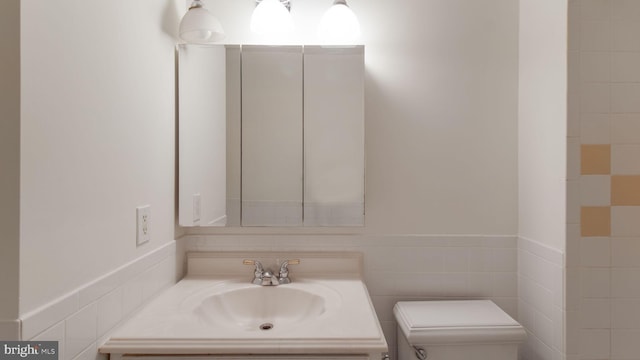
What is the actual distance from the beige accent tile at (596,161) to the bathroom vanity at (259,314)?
811mm

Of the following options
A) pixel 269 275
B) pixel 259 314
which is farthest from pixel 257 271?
pixel 259 314

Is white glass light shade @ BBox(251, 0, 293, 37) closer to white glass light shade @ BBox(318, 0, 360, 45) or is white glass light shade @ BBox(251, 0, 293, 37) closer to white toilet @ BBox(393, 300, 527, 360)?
white glass light shade @ BBox(318, 0, 360, 45)

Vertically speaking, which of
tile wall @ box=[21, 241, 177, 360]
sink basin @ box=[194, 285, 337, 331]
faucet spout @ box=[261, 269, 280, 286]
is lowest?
sink basin @ box=[194, 285, 337, 331]

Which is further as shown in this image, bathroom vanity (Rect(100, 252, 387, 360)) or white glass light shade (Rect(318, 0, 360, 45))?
white glass light shade (Rect(318, 0, 360, 45))

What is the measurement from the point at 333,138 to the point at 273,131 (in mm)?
235

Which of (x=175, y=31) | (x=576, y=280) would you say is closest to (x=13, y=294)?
(x=175, y=31)

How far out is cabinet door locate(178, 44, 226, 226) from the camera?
1513 millimetres

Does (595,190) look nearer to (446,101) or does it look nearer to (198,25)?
(446,101)

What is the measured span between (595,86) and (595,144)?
7.2 inches

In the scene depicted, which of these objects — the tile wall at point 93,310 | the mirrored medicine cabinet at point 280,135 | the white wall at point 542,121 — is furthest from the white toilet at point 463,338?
the tile wall at point 93,310

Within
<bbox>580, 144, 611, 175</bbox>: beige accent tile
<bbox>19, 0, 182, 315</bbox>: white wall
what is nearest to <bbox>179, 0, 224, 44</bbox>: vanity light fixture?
<bbox>19, 0, 182, 315</bbox>: white wall

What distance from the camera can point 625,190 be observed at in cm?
125

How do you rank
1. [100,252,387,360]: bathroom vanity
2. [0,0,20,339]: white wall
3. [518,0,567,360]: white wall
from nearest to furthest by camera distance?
[0,0,20,339]: white wall < [100,252,387,360]: bathroom vanity < [518,0,567,360]: white wall

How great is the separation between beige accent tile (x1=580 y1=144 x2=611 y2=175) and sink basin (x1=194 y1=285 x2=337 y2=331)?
35.8 inches
